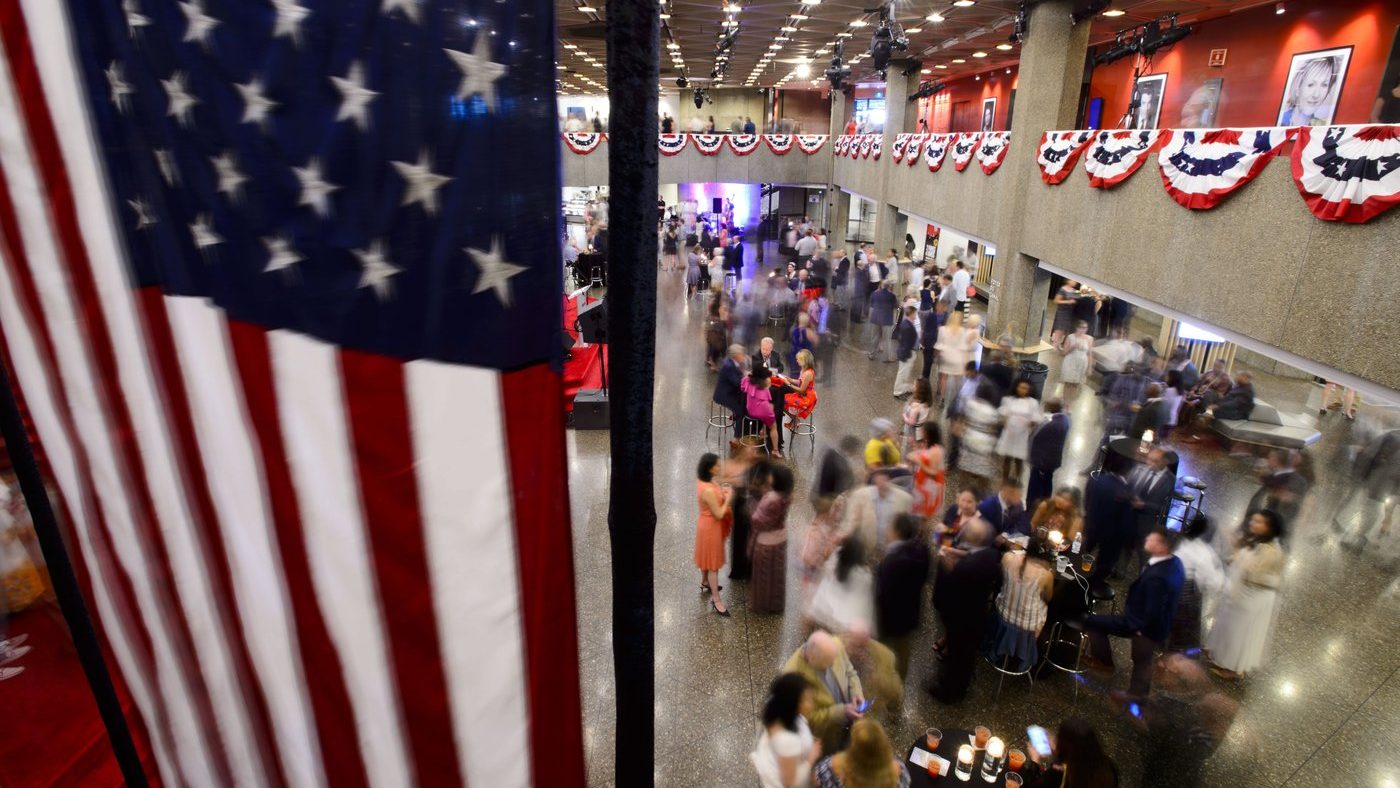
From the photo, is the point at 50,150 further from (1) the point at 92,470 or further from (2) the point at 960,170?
(2) the point at 960,170

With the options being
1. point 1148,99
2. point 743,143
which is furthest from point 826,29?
point 743,143

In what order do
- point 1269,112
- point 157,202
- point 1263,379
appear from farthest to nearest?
1. point 1263,379
2. point 1269,112
3. point 157,202

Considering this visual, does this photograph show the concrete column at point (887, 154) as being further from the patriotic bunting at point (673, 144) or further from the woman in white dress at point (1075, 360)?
the woman in white dress at point (1075, 360)

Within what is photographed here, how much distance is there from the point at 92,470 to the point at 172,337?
0.72 m

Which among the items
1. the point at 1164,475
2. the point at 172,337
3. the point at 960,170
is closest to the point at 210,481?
the point at 172,337

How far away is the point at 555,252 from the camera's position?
145 cm

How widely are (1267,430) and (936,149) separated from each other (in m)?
8.28

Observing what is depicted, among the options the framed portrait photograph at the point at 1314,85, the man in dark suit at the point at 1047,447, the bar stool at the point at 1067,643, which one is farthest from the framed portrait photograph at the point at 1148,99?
the bar stool at the point at 1067,643

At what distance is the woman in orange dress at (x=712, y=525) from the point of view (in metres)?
6.07

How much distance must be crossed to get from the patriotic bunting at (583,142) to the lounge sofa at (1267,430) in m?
20.5

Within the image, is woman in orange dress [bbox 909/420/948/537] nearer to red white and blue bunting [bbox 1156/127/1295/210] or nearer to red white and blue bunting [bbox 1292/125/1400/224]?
red white and blue bunting [bbox 1292/125/1400/224]

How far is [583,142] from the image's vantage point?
983 inches

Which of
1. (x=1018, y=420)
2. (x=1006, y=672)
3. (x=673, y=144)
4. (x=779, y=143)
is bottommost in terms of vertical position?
(x=1006, y=672)

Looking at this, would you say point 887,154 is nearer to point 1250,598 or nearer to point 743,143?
point 743,143
